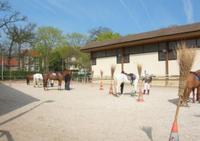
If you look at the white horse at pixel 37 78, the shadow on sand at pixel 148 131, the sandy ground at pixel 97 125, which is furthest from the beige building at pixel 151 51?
the shadow on sand at pixel 148 131

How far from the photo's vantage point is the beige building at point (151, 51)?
2869cm

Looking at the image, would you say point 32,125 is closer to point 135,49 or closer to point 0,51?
point 135,49

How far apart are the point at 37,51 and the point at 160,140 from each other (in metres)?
66.4

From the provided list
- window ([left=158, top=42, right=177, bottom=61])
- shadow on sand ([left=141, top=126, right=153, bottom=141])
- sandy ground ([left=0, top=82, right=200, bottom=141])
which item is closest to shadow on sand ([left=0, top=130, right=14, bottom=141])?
sandy ground ([left=0, top=82, right=200, bottom=141])

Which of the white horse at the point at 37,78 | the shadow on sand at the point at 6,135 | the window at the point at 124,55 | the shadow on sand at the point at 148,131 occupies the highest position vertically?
the window at the point at 124,55

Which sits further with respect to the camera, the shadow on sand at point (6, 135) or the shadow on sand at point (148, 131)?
the shadow on sand at point (148, 131)

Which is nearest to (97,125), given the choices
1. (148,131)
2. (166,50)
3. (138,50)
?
(148,131)

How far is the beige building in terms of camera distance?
94.1 ft

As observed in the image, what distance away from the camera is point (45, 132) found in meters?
8.27

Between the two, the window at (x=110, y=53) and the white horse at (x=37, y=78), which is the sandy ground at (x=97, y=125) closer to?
the white horse at (x=37, y=78)

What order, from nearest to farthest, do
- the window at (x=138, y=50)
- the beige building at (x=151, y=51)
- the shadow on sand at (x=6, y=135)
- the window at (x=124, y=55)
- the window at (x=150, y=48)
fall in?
1. the shadow on sand at (x=6, y=135)
2. the beige building at (x=151, y=51)
3. the window at (x=150, y=48)
4. the window at (x=138, y=50)
5. the window at (x=124, y=55)

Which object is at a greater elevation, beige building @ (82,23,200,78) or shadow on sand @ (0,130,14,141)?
beige building @ (82,23,200,78)

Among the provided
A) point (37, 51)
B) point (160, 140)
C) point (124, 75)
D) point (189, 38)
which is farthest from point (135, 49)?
point (37, 51)

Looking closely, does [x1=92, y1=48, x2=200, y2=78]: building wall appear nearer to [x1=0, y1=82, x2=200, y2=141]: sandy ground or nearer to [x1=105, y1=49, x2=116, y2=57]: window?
[x1=105, y1=49, x2=116, y2=57]: window
